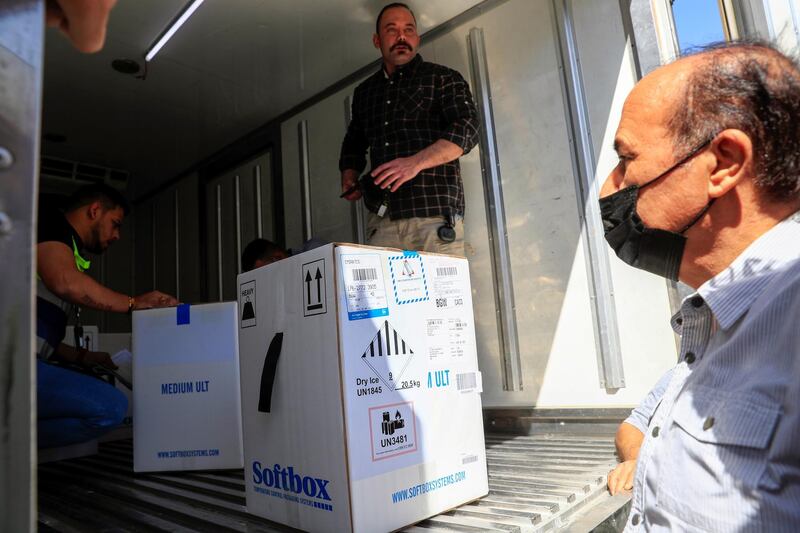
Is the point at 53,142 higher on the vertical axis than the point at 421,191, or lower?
higher

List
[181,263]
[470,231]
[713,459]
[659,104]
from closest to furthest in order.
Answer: [713,459] < [659,104] < [470,231] < [181,263]

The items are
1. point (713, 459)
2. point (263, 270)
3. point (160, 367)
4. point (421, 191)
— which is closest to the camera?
point (713, 459)

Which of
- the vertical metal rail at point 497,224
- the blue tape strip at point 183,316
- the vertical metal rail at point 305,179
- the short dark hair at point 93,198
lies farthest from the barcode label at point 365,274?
the vertical metal rail at point 305,179

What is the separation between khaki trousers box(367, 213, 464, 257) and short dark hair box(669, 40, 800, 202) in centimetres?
170

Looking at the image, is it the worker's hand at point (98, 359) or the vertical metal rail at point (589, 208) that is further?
the worker's hand at point (98, 359)

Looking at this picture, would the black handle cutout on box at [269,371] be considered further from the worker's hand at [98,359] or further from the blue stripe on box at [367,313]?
the worker's hand at [98,359]

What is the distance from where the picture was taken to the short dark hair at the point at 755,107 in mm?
832

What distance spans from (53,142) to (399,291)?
497 centimetres

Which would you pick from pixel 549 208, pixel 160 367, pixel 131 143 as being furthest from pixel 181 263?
pixel 549 208

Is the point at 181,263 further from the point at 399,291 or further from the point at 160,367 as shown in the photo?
the point at 399,291

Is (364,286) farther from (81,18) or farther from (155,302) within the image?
(155,302)

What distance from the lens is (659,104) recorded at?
963 millimetres

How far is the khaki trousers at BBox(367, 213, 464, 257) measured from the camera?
2.61 metres

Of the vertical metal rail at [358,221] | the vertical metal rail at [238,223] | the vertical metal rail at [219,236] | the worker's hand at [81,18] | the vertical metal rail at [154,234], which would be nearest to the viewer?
the worker's hand at [81,18]
